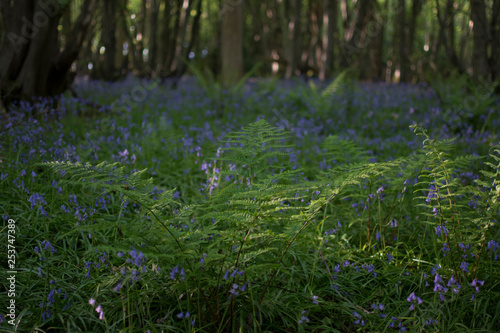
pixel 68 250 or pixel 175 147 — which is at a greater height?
pixel 175 147

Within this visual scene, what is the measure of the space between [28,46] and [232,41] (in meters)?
5.63

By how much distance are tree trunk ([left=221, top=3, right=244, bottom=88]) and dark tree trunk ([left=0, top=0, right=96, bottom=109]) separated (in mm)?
4884

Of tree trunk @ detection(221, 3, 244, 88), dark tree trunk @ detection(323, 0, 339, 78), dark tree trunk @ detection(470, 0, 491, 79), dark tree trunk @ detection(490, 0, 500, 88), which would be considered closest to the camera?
dark tree trunk @ detection(470, 0, 491, 79)

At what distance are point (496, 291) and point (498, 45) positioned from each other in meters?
8.35

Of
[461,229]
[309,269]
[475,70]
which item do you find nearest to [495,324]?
[461,229]

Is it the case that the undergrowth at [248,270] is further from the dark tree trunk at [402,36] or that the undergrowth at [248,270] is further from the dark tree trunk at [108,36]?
the dark tree trunk at [402,36]

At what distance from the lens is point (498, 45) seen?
8906 mm

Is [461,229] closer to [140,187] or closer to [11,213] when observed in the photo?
[140,187]

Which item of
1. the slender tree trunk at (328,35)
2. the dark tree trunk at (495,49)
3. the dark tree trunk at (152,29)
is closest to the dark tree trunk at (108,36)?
the dark tree trunk at (152,29)

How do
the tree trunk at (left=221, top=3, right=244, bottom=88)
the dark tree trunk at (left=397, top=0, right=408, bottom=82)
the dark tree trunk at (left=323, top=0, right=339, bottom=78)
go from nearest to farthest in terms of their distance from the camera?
1. the tree trunk at (left=221, top=3, right=244, bottom=88)
2. the dark tree trunk at (left=323, top=0, right=339, bottom=78)
3. the dark tree trunk at (left=397, top=0, right=408, bottom=82)

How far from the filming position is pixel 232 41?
10.7 metres

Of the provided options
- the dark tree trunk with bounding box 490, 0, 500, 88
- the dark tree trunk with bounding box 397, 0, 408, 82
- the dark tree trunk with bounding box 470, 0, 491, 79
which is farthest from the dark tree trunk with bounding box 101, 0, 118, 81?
the dark tree trunk with bounding box 490, 0, 500, 88

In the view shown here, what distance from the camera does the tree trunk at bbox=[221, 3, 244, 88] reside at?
10.6 metres

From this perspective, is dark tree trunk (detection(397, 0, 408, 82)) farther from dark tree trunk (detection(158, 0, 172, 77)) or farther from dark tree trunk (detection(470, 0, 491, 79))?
dark tree trunk (detection(158, 0, 172, 77))
